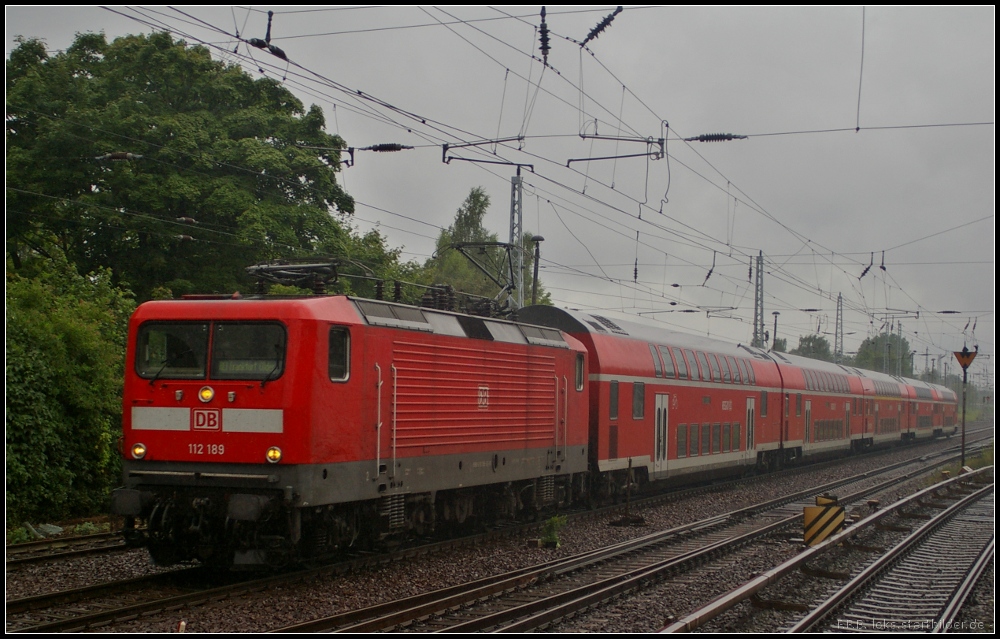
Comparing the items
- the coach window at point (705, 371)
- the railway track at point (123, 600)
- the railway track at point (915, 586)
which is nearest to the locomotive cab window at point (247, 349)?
the railway track at point (123, 600)

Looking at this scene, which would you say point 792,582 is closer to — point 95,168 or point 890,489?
point 890,489

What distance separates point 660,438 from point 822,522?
22.9ft

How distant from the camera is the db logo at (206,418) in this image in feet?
36.9

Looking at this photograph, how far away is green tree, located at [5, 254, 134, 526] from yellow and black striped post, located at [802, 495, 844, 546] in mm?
12129

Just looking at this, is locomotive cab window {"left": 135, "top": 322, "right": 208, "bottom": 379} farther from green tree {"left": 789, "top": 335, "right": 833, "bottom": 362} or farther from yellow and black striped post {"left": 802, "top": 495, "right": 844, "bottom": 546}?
green tree {"left": 789, "top": 335, "right": 833, "bottom": 362}

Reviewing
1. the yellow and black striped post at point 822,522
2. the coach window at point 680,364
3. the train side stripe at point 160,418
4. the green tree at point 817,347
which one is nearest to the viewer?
the train side stripe at point 160,418

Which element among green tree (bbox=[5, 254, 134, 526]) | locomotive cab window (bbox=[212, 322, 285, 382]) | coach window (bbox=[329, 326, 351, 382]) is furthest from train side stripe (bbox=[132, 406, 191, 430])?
green tree (bbox=[5, 254, 134, 526])

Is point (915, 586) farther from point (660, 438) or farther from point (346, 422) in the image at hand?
point (660, 438)

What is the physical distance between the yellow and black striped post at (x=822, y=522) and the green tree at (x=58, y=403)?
1213 centimetres

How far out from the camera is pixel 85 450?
16703 mm

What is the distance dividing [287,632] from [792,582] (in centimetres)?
710

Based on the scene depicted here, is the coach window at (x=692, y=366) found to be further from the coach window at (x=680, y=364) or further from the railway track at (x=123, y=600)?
the railway track at (x=123, y=600)

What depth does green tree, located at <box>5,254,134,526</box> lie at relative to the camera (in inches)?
599

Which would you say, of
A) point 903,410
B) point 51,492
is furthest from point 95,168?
point 903,410
